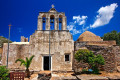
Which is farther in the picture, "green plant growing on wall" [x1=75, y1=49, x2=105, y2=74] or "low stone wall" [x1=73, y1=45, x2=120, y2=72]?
"low stone wall" [x1=73, y1=45, x2=120, y2=72]

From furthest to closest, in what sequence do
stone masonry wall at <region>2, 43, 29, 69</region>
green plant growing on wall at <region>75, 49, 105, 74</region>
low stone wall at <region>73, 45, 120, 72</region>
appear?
stone masonry wall at <region>2, 43, 29, 69</region> < low stone wall at <region>73, 45, 120, 72</region> < green plant growing on wall at <region>75, 49, 105, 74</region>

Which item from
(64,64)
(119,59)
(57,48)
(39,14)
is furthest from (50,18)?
(119,59)

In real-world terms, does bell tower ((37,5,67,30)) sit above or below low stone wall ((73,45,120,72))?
above

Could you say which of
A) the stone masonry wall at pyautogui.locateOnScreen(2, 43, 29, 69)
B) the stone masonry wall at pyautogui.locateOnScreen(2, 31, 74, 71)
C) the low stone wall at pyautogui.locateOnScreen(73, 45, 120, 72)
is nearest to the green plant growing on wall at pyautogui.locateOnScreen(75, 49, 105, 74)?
the low stone wall at pyautogui.locateOnScreen(73, 45, 120, 72)

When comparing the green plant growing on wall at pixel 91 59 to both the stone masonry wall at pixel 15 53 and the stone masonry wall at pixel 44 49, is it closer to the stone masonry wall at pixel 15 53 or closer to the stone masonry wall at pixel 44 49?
the stone masonry wall at pixel 44 49

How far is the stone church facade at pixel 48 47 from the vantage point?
10.5m

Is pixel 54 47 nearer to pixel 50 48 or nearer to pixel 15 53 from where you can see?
pixel 50 48

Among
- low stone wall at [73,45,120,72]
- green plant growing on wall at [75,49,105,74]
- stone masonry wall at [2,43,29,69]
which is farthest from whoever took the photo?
stone masonry wall at [2,43,29,69]

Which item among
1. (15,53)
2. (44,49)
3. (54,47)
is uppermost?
(54,47)

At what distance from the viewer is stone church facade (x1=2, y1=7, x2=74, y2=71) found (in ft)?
34.5

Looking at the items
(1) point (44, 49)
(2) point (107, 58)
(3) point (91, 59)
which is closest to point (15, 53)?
(1) point (44, 49)

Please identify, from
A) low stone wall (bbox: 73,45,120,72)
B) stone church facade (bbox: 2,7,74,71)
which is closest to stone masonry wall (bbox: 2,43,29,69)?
stone church facade (bbox: 2,7,74,71)

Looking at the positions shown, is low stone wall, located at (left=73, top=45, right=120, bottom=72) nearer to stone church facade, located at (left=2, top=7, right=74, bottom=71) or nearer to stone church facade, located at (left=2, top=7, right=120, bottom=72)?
stone church facade, located at (left=2, top=7, right=120, bottom=72)

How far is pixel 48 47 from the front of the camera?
35.2 feet
